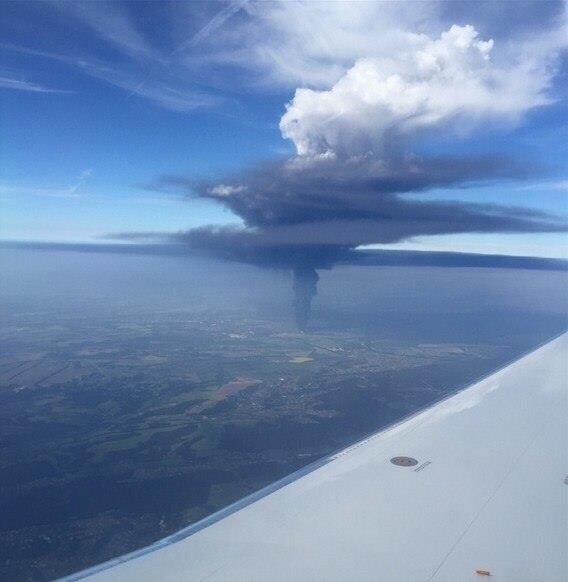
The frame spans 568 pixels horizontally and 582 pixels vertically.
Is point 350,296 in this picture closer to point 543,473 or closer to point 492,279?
point 492,279

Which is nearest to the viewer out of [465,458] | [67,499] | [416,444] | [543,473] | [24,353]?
[543,473]

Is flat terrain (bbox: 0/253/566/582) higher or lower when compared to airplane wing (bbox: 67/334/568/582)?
lower

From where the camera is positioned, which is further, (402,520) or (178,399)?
(178,399)

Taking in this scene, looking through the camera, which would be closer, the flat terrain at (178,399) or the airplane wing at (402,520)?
the airplane wing at (402,520)

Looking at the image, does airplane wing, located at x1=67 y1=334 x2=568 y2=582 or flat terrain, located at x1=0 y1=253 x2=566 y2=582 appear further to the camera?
flat terrain, located at x1=0 y1=253 x2=566 y2=582

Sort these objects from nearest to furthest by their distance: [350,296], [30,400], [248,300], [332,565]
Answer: [332,565]
[30,400]
[248,300]
[350,296]

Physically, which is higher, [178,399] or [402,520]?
[402,520]

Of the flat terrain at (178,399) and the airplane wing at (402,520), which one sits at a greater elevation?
the airplane wing at (402,520)

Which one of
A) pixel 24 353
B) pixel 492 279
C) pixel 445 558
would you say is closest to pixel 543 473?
pixel 445 558
